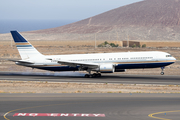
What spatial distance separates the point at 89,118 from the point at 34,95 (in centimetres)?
977

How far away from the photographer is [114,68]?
44312mm

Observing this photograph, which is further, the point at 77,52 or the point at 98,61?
the point at 77,52

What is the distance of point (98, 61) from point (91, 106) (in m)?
23.6

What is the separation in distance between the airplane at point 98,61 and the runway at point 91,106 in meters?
17.4

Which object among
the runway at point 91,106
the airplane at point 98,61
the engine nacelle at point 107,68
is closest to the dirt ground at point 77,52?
the airplane at point 98,61

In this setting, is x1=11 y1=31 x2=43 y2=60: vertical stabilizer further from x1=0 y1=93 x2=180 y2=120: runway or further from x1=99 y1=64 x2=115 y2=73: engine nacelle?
x1=0 y1=93 x2=180 y2=120: runway

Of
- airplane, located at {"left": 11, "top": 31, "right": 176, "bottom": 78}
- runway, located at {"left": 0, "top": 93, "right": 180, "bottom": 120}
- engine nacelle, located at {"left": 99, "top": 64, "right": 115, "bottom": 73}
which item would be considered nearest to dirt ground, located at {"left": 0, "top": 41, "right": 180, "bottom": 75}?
airplane, located at {"left": 11, "top": 31, "right": 176, "bottom": 78}

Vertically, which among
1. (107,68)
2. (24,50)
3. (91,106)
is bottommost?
(91,106)

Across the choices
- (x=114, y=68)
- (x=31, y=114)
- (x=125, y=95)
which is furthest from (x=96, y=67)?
(x=31, y=114)

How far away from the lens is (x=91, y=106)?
21.5 metres

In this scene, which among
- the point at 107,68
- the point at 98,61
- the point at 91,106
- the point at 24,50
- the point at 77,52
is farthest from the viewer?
the point at 77,52

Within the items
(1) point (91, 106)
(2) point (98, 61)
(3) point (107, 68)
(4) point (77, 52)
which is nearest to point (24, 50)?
(2) point (98, 61)

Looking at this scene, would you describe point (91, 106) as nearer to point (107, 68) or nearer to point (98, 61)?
point (107, 68)

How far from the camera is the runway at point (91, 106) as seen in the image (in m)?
18.5
